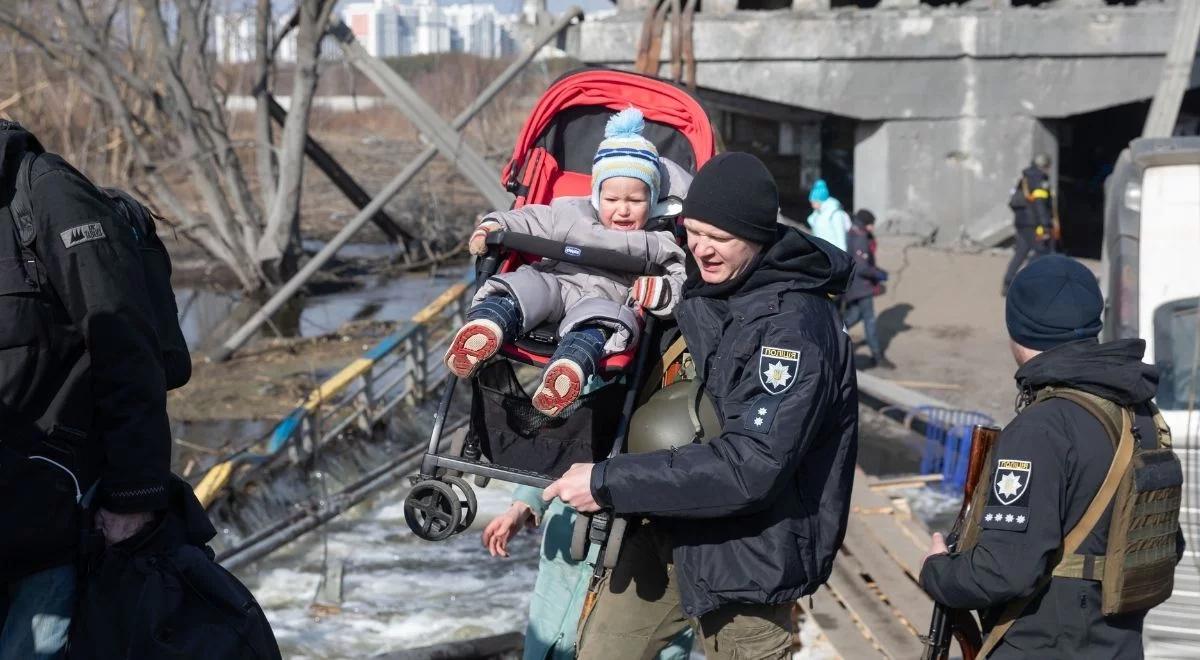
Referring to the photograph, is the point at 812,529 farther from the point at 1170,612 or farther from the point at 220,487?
the point at 220,487

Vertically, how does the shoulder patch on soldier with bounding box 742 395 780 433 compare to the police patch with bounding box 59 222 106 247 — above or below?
below

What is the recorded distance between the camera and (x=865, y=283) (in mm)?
11352

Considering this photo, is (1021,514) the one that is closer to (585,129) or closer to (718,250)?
(718,250)

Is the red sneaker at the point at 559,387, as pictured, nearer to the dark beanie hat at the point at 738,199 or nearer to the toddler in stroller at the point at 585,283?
the toddler in stroller at the point at 585,283

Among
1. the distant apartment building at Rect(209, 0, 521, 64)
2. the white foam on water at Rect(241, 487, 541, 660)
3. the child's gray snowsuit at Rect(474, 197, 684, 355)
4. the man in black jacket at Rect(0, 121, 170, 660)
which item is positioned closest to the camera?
the man in black jacket at Rect(0, 121, 170, 660)

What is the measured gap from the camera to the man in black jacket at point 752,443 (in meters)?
2.75

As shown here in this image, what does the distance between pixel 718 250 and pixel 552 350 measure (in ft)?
2.63

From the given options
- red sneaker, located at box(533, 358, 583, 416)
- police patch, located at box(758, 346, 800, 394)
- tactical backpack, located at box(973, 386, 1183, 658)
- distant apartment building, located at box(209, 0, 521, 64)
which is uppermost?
distant apartment building, located at box(209, 0, 521, 64)

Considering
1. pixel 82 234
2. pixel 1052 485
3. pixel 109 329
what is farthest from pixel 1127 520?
pixel 82 234

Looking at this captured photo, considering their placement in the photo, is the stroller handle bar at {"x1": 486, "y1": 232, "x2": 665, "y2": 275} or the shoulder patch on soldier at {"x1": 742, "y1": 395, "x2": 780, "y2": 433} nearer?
the shoulder patch on soldier at {"x1": 742, "y1": 395, "x2": 780, "y2": 433}

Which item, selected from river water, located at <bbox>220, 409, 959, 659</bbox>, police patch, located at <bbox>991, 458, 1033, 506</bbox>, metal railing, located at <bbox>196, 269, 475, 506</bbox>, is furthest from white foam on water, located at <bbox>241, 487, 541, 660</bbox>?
police patch, located at <bbox>991, 458, 1033, 506</bbox>

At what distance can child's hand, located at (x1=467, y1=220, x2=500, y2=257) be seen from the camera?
3.64 m

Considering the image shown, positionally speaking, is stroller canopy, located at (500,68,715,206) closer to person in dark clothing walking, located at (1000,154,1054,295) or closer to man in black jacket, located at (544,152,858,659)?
man in black jacket, located at (544,152,858,659)

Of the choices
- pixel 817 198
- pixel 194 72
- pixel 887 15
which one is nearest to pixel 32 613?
pixel 817 198
